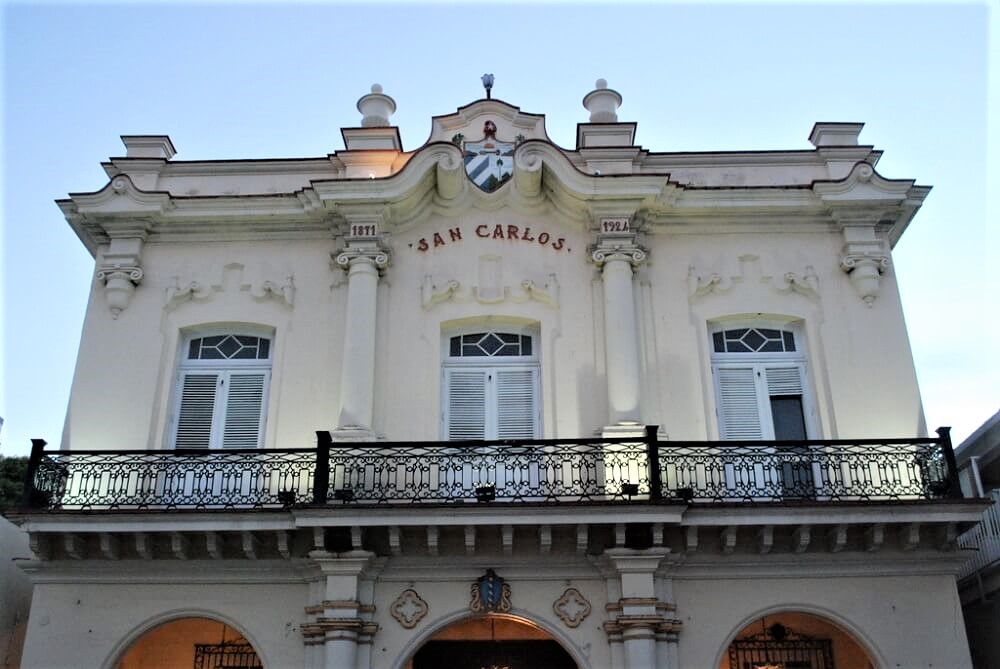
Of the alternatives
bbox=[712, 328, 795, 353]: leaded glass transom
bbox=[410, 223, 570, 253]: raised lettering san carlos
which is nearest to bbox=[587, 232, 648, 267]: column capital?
bbox=[410, 223, 570, 253]: raised lettering san carlos

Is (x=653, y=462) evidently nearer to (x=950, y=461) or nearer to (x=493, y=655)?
(x=950, y=461)

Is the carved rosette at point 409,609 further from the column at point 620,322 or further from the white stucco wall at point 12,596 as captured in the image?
the white stucco wall at point 12,596

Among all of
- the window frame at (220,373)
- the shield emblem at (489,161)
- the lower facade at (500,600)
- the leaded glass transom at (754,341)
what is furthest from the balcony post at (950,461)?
the window frame at (220,373)

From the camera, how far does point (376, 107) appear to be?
1503 cm

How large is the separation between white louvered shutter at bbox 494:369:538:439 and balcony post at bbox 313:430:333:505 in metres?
2.38

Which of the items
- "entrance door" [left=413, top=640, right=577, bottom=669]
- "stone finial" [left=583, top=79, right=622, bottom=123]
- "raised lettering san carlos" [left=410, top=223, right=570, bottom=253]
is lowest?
"entrance door" [left=413, top=640, right=577, bottom=669]

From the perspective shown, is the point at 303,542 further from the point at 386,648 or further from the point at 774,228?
the point at 774,228

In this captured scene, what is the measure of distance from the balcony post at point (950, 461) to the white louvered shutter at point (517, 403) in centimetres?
497

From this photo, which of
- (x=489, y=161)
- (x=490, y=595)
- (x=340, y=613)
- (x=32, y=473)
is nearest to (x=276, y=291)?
(x=489, y=161)

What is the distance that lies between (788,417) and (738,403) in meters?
0.68

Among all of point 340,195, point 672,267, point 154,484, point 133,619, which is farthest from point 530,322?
point 133,619

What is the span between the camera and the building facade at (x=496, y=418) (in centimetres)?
1131

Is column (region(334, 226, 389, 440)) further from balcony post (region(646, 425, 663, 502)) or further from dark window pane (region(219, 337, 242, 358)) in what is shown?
balcony post (region(646, 425, 663, 502))

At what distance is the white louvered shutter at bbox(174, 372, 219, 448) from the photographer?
42.9 ft
